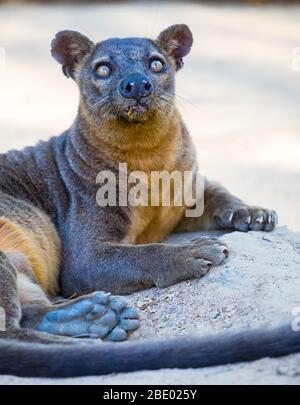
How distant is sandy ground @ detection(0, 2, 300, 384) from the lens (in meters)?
5.01

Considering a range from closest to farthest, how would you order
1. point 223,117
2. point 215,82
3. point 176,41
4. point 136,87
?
point 136,87 → point 176,41 → point 223,117 → point 215,82

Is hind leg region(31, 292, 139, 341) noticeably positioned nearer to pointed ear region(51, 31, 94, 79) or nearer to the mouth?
the mouth

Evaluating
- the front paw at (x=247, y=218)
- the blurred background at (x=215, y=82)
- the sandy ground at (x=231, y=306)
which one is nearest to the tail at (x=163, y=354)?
the sandy ground at (x=231, y=306)

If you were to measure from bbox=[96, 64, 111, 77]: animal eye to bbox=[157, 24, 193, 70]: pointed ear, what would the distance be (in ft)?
1.40

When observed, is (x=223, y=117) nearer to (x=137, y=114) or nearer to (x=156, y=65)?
(x=156, y=65)

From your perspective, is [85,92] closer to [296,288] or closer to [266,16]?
[296,288]

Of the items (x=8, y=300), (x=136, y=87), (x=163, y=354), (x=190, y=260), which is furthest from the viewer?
(x=136, y=87)

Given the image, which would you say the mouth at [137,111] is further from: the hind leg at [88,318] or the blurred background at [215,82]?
the hind leg at [88,318]

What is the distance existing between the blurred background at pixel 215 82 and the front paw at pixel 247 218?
0.72 m

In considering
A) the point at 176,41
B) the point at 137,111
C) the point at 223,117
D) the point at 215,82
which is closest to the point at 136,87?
the point at 137,111

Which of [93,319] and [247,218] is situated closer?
[93,319]

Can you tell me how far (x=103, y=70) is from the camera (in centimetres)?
586

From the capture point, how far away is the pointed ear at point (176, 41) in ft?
20.2

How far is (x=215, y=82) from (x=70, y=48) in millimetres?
4785
